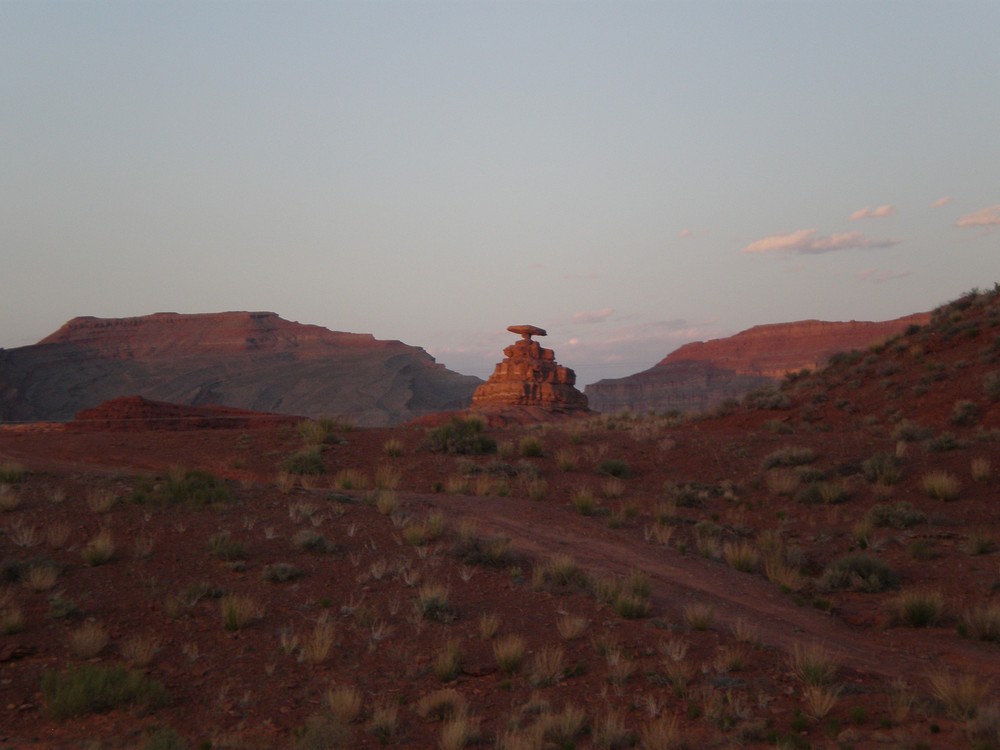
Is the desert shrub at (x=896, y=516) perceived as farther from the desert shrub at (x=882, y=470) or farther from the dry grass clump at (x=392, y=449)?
the dry grass clump at (x=392, y=449)

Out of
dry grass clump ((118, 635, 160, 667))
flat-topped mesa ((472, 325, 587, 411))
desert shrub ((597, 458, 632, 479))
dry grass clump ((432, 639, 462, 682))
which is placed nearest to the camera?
dry grass clump ((118, 635, 160, 667))

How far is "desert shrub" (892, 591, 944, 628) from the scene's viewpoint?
9.95m

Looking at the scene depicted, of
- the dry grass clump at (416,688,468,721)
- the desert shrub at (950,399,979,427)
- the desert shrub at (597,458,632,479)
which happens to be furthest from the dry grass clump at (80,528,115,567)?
the desert shrub at (950,399,979,427)

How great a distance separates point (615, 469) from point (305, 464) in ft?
21.7

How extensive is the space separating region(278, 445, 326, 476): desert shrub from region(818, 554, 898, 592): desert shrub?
1085cm

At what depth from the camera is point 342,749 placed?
6605 mm

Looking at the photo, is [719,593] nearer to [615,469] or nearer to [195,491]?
[195,491]

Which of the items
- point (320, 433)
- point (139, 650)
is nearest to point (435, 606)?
point (139, 650)

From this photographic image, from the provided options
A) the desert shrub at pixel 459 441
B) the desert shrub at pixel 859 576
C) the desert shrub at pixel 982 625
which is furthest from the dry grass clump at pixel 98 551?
the desert shrub at pixel 459 441

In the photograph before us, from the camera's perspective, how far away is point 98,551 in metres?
9.99

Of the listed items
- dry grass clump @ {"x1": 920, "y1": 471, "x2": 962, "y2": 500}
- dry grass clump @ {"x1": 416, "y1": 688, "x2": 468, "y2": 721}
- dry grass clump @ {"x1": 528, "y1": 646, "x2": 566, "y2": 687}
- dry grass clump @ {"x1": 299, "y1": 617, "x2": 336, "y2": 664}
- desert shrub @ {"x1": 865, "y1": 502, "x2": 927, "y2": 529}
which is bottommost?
dry grass clump @ {"x1": 416, "y1": 688, "x2": 468, "y2": 721}

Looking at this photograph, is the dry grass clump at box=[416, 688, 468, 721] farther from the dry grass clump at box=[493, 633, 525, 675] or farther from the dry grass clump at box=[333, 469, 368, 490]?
the dry grass clump at box=[333, 469, 368, 490]

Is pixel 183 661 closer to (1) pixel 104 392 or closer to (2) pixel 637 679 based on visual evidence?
(2) pixel 637 679

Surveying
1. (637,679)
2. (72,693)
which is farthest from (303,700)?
(637,679)
